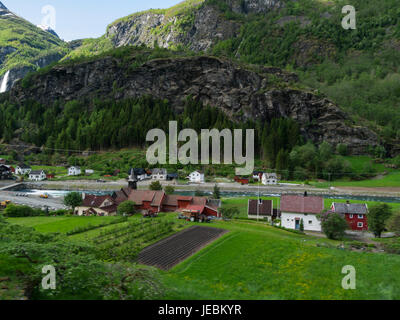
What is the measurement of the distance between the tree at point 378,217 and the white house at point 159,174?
2669 inches

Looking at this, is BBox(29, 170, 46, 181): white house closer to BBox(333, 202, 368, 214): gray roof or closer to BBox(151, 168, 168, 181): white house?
BBox(151, 168, 168, 181): white house

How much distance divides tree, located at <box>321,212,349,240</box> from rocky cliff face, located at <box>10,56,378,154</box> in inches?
3820

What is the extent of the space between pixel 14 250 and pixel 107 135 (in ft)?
402

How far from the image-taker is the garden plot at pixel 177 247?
2131 cm

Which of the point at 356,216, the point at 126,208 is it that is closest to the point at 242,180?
the point at 356,216

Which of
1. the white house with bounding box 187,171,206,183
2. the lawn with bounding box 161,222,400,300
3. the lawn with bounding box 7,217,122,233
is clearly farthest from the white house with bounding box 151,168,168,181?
the lawn with bounding box 161,222,400,300

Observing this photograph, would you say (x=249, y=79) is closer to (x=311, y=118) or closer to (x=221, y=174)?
(x=311, y=118)

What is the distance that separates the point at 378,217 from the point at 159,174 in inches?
2763

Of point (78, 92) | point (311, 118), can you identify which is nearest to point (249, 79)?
point (311, 118)

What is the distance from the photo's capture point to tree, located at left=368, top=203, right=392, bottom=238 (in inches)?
1238

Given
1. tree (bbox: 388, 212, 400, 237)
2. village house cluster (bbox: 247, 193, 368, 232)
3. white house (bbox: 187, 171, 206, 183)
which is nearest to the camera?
tree (bbox: 388, 212, 400, 237)

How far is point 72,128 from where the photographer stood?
13712cm

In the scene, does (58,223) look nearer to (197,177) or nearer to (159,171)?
(197,177)

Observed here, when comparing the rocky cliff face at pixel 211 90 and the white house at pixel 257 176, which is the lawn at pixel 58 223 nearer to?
the white house at pixel 257 176
